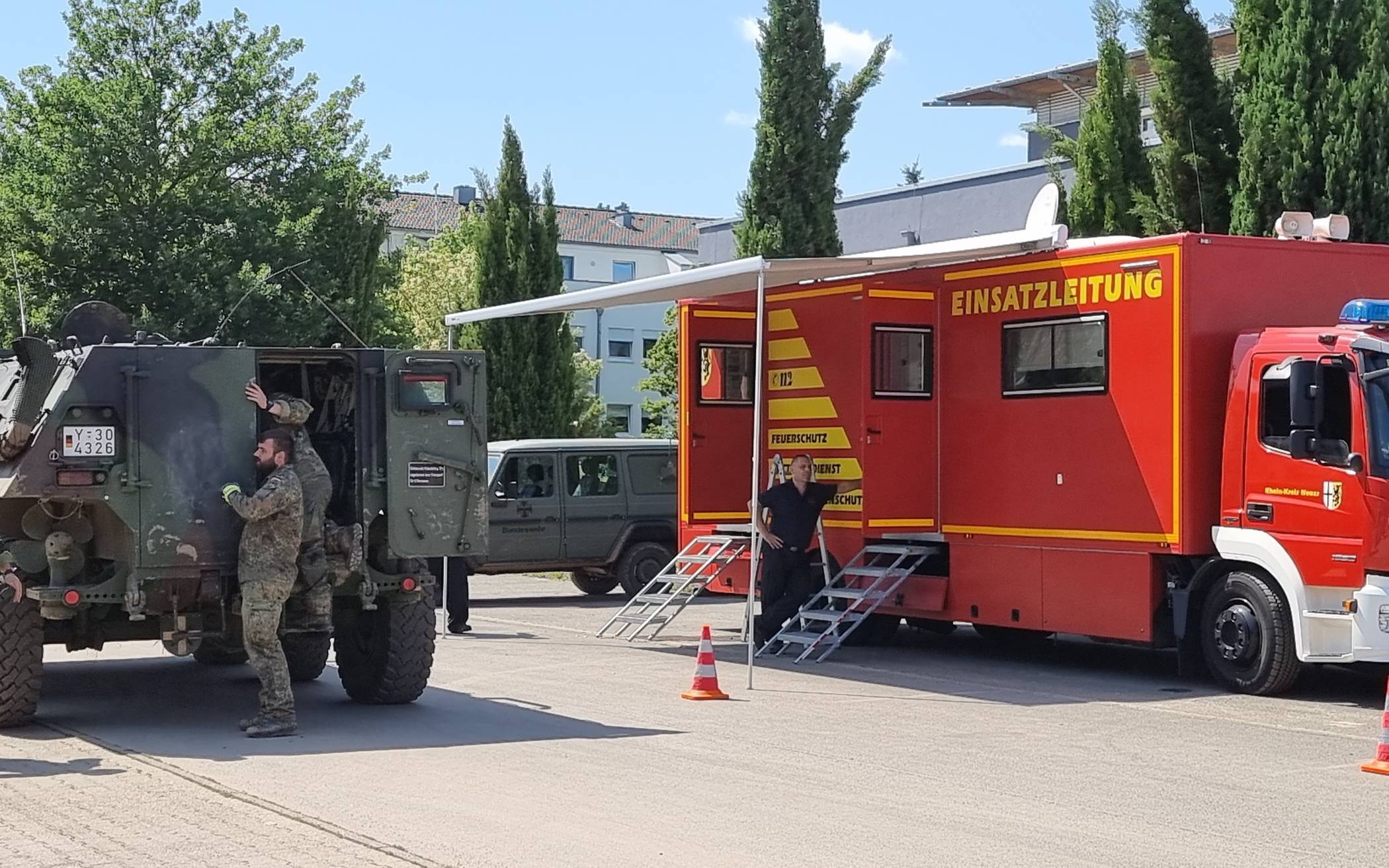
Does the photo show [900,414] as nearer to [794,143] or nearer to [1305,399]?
[1305,399]

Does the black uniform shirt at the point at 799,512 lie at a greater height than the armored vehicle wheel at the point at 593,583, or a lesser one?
greater

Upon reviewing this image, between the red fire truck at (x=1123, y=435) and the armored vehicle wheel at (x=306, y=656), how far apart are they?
489cm

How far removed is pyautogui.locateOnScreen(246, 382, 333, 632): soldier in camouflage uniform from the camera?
35.5 feet

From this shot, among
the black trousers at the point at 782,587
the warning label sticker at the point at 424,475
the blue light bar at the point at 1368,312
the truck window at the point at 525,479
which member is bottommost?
the black trousers at the point at 782,587

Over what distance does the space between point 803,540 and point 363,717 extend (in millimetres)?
5112

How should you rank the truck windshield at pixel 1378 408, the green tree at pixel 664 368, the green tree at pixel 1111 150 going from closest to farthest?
the truck windshield at pixel 1378 408
the green tree at pixel 1111 150
the green tree at pixel 664 368

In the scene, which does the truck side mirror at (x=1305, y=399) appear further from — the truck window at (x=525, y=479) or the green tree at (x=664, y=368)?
the green tree at (x=664, y=368)

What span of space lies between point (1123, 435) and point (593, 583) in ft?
33.4

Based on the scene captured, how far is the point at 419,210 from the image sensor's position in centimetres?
8044

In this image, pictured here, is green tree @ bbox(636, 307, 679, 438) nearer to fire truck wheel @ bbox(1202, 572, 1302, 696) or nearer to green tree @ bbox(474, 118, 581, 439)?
green tree @ bbox(474, 118, 581, 439)

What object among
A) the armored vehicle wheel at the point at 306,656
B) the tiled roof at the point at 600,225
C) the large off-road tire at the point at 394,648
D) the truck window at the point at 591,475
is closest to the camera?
the large off-road tire at the point at 394,648

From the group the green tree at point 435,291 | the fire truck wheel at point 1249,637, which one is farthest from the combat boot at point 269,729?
the green tree at point 435,291

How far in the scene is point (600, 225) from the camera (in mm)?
84688

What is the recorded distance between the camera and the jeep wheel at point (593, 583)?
22172mm
